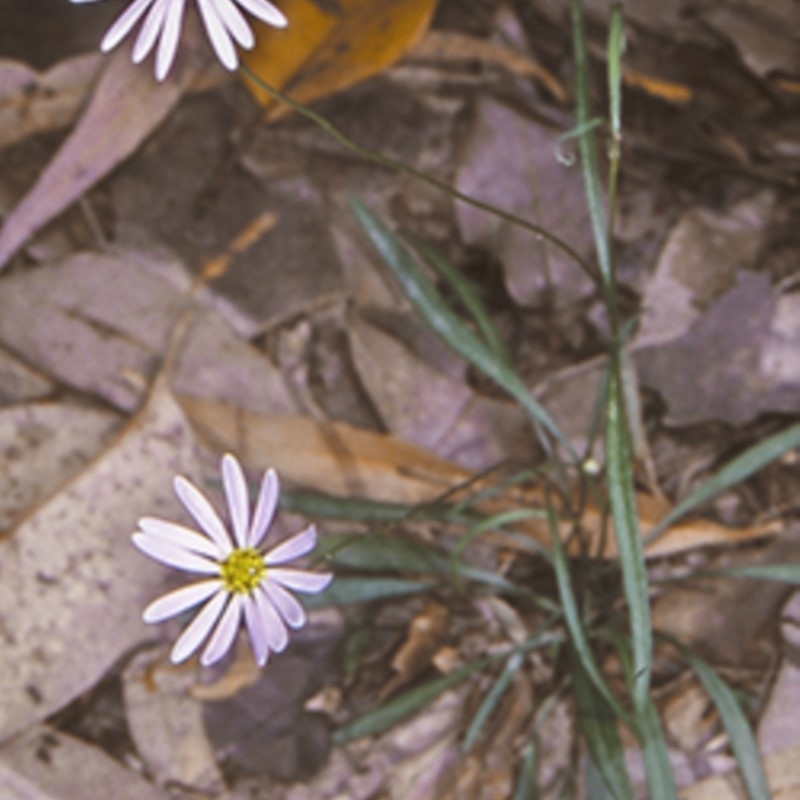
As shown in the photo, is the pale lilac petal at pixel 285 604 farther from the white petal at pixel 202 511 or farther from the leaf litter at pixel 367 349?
the leaf litter at pixel 367 349

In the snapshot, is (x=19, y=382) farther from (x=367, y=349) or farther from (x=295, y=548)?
(x=295, y=548)

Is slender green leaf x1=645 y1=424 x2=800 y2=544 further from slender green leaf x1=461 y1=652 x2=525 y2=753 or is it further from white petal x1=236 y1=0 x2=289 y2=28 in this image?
white petal x1=236 y1=0 x2=289 y2=28

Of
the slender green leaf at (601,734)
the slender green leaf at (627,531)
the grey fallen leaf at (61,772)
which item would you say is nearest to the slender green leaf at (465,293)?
the slender green leaf at (627,531)

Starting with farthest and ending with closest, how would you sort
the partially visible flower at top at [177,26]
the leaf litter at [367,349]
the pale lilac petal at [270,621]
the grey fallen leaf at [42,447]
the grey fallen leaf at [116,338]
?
the grey fallen leaf at [116,338], the grey fallen leaf at [42,447], the leaf litter at [367,349], the pale lilac petal at [270,621], the partially visible flower at top at [177,26]

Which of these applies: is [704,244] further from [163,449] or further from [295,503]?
[163,449]

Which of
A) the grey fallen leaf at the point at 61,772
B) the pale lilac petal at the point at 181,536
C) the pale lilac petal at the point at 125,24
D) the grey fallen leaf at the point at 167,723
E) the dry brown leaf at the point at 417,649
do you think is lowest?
the grey fallen leaf at the point at 61,772

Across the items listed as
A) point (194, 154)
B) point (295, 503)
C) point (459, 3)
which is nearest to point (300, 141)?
point (194, 154)

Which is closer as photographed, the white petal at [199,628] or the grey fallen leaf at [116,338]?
the white petal at [199,628]

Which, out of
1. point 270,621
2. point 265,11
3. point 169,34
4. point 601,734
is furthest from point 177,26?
point 601,734

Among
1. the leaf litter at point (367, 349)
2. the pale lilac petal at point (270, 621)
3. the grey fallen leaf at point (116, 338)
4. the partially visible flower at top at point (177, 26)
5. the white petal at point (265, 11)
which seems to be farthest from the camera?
the grey fallen leaf at point (116, 338)
